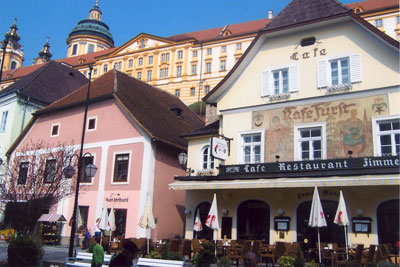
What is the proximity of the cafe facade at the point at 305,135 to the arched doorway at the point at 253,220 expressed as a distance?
0.14ft

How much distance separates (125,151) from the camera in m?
24.3

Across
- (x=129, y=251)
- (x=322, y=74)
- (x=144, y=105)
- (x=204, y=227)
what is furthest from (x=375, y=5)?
(x=129, y=251)

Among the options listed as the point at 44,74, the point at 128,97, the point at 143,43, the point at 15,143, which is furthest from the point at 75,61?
the point at 128,97

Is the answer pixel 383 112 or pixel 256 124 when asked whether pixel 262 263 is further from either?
pixel 383 112

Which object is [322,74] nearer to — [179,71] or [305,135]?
[305,135]

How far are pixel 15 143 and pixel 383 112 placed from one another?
25121mm

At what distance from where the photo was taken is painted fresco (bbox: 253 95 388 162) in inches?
644

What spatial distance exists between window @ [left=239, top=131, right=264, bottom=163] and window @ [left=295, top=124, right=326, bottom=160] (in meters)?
1.69

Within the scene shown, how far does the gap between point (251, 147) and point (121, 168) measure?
344 inches

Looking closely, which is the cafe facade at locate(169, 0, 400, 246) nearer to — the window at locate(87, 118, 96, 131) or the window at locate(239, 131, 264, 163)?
the window at locate(239, 131, 264, 163)

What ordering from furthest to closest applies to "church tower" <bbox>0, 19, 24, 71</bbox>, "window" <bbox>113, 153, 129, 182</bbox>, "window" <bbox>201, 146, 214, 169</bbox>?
1. "church tower" <bbox>0, 19, 24, 71</bbox>
2. "window" <bbox>113, 153, 129, 182</bbox>
3. "window" <bbox>201, 146, 214, 169</bbox>

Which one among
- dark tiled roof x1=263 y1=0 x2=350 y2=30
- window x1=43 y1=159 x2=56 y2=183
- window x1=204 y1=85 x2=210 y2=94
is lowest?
window x1=43 y1=159 x2=56 y2=183

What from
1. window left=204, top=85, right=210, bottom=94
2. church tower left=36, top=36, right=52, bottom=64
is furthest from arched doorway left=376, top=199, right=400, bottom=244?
church tower left=36, top=36, right=52, bottom=64

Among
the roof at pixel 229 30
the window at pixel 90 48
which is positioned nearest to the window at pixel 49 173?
the roof at pixel 229 30
